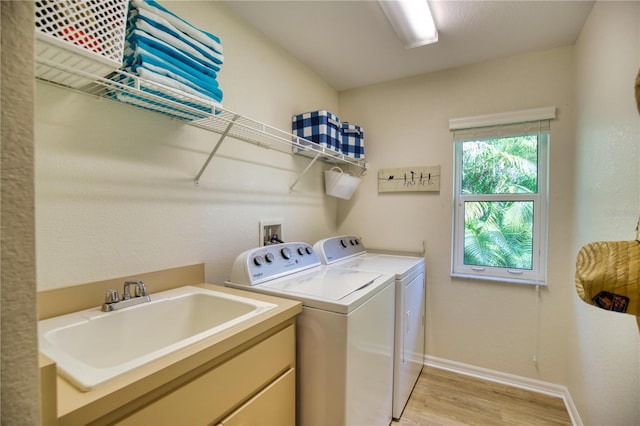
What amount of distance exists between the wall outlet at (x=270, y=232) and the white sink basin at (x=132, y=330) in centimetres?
59

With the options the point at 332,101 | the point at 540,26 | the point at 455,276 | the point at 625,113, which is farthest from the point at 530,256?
the point at 332,101

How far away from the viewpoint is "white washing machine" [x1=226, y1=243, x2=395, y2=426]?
3.95 ft

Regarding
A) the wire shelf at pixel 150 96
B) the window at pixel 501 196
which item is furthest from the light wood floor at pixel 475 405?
the wire shelf at pixel 150 96

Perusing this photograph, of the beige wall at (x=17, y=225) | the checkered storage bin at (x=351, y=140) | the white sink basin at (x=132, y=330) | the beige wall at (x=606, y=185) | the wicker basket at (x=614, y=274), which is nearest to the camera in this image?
the beige wall at (x=17, y=225)

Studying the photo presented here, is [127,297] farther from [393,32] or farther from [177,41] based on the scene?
[393,32]

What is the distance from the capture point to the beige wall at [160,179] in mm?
1036

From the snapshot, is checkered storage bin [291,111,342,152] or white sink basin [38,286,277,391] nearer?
white sink basin [38,286,277,391]

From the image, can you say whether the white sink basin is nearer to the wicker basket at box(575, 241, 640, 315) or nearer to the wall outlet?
the wall outlet

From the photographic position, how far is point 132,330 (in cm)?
109

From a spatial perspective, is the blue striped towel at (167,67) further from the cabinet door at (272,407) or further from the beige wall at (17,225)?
the cabinet door at (272,407)

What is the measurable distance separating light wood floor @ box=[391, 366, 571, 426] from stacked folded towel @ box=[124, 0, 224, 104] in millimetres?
2133

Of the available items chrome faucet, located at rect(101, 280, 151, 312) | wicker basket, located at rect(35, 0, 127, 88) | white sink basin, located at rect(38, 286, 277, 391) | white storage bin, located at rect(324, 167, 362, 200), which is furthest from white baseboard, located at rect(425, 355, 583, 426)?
wicker basket, located at rect(35, 0, 127, 88)

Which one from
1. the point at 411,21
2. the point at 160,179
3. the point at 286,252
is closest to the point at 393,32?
the point at 411,21

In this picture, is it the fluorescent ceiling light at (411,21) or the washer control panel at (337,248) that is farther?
the washer control panel at (337,248)
